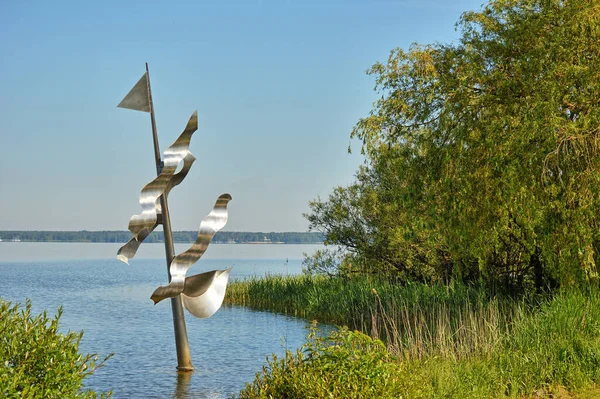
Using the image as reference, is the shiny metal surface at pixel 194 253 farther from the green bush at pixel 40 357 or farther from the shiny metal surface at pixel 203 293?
the green bush at pixel 40 357

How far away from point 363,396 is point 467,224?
6904 mm

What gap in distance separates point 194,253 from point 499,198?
5215 mm

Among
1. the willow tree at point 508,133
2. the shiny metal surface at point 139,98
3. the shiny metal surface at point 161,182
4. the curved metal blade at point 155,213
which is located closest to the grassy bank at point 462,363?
the willow tree at point 508,133

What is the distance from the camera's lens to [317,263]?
23.1m

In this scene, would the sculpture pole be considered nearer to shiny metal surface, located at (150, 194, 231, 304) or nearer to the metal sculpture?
the metal sculpture

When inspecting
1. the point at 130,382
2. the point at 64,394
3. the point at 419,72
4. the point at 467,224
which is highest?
the point at 419,72

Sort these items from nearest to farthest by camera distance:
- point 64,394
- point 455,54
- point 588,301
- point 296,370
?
point 64,394 < point 296,370 < point 588,301 < point 455,54

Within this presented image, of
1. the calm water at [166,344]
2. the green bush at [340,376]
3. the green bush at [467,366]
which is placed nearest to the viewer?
the green bush at [340,376]

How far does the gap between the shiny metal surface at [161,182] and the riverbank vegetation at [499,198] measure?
3.38 m

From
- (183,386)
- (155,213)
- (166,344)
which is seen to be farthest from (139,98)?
(166,344)

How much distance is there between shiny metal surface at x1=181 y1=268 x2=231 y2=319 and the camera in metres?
10.4

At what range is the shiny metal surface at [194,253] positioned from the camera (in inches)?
392

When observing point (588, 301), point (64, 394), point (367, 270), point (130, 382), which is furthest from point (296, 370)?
point (367, 270)

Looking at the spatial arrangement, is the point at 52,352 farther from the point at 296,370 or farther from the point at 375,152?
the point at 375,152
